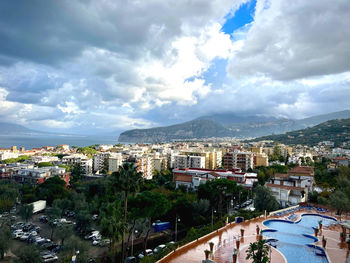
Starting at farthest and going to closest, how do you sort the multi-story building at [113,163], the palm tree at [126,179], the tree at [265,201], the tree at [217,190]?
the multi-story building at [113,163] → the tree at [217,190] → the tree at [265,201] → the palm tree at [126,179]

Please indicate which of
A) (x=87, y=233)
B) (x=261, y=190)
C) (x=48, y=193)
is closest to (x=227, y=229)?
(x=261, y=190)

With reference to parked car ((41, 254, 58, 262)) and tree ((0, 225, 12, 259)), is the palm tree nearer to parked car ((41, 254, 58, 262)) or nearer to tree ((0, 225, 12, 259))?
parked car ((41, 254, 58, 262))

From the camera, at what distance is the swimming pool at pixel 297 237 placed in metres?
19.4

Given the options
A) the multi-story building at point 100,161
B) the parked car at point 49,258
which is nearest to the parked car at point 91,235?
the parked car at point 49,258

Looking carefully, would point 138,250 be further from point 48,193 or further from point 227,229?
point 48,193

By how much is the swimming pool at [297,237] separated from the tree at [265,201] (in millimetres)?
3603

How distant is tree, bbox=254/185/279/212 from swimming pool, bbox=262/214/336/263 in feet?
11.8

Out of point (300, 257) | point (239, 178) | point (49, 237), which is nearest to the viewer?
point (300, 257)

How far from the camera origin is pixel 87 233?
31.2 metres

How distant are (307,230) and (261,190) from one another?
853cm

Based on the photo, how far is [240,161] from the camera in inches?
2987

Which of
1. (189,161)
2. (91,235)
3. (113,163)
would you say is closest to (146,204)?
(91,235)

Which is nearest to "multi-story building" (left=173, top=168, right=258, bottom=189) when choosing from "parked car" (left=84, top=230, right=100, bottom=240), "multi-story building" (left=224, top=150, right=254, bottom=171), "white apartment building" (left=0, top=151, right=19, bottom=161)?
"multi-story building" (left=224, top=150, right=254, bottom=171)

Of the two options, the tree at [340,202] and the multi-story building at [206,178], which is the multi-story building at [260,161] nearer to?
the multi-story building at [206,178]
